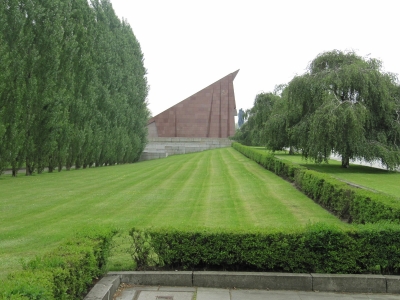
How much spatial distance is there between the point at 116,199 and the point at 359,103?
1011 cm

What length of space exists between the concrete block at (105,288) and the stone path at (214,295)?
94 millimetres

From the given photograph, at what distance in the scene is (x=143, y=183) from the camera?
13.5m

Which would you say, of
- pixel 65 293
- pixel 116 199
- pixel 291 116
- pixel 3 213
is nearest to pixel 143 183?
pixel 116 199

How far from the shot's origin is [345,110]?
48.1 feet

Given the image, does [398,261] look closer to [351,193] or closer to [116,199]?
[351,193]

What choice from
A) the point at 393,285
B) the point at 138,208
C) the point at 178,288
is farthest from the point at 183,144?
the point at 393,285

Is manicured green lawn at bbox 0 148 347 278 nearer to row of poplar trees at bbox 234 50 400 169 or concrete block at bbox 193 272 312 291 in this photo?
concrete block at bbox 193 272 312 291

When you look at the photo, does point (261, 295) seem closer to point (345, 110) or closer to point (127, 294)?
point (127, 294)

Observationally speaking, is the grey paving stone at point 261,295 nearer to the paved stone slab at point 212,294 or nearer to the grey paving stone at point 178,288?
the paved stone slab at point 212,294

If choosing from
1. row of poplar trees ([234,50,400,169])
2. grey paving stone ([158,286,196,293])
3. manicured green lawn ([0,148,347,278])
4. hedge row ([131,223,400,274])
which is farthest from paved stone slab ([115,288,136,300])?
row of poplar trees ([234,50,400,169])

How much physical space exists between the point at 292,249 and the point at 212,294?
1.12 meters

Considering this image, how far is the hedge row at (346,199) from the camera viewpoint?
600 cm

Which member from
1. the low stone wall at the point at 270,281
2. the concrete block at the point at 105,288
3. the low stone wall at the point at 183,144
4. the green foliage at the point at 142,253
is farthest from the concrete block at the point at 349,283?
the low stone wall at the point at 183,144

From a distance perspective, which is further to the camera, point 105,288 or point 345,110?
point 345,110
